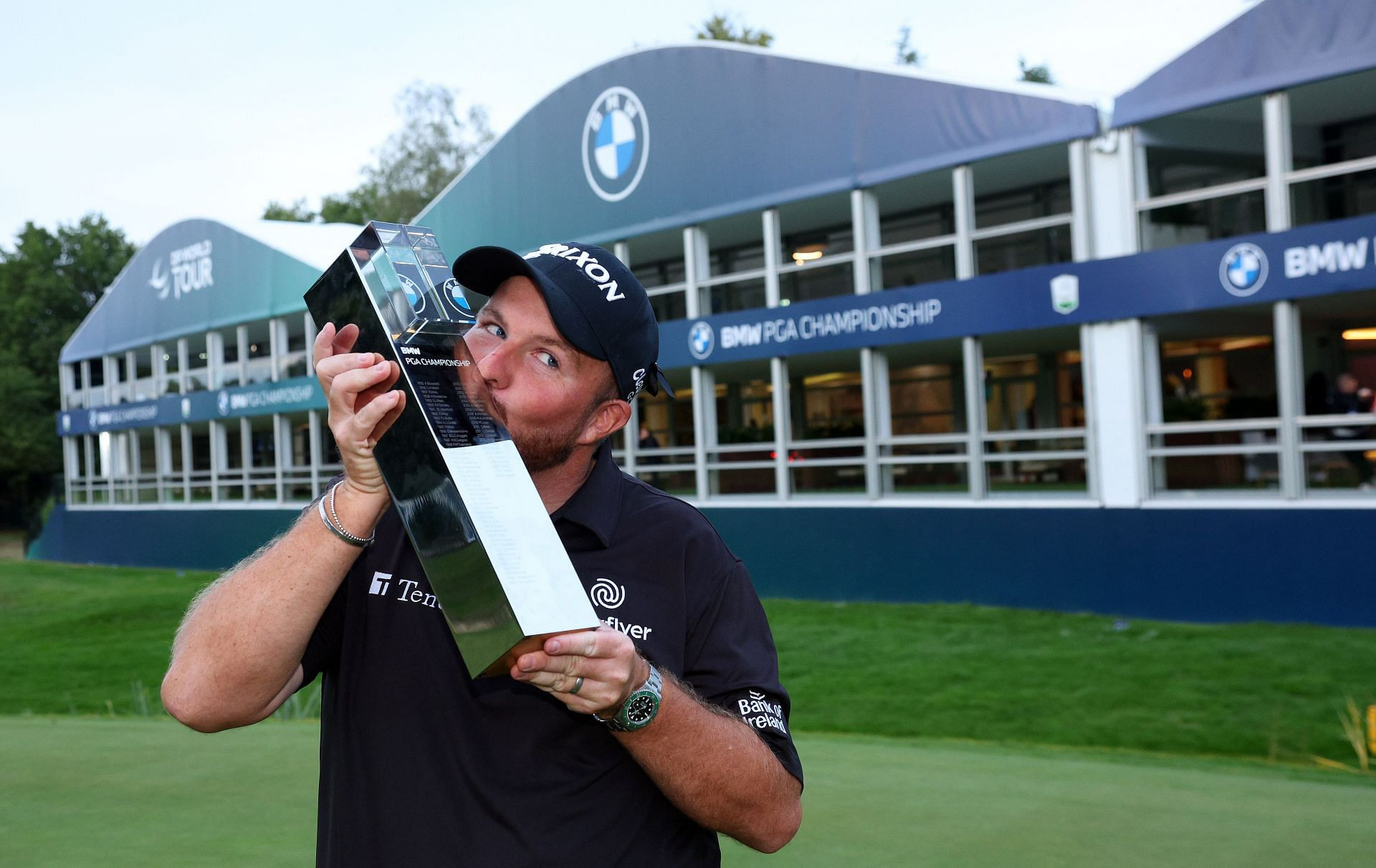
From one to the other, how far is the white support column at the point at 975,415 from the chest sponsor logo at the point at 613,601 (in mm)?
12318

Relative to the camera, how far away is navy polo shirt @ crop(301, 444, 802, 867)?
1685 millimetres

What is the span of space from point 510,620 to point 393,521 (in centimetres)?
57

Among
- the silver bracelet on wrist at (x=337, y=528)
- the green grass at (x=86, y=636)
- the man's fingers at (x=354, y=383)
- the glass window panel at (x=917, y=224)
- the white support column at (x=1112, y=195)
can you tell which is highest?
the glass window panel at (x=917, y=224)

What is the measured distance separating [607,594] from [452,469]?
45cm

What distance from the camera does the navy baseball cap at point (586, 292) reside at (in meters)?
1.78

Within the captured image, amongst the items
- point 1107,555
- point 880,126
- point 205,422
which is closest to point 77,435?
point 205,422

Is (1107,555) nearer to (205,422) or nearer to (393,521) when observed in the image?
(393,521)

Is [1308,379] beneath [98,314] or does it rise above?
beneath

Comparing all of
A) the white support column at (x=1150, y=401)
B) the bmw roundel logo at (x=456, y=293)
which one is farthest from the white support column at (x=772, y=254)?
the bmw roundel logo at (x=456, y=293)

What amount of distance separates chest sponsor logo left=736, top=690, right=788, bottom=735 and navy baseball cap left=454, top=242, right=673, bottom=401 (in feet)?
1.65

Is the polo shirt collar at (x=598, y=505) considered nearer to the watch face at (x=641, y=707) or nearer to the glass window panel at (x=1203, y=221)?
the watch face at (x=641, y=707)

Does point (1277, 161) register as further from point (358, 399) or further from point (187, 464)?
point (187, 464)

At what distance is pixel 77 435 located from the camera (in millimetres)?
34625

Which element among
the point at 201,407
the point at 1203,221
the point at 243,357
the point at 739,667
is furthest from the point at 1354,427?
the point at 201,407
